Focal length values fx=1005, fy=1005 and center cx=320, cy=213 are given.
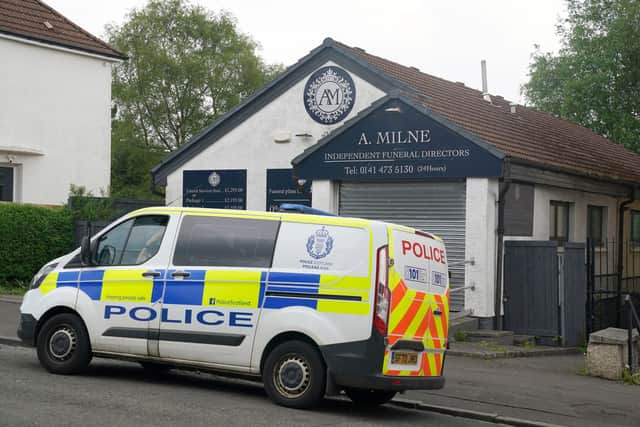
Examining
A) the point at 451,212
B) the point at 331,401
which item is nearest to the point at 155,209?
the point at 331,401

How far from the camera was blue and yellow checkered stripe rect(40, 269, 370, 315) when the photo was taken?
9719 mm

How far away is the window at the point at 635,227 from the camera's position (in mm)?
26344

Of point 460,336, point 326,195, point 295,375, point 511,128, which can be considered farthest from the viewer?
point 511,128

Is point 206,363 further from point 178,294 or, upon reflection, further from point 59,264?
point 59,264

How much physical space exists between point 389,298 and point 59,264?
3.98 metres

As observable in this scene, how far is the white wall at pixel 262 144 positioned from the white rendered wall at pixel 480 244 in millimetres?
4427

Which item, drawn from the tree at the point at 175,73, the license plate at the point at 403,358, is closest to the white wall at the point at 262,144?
the license plate at the point at 403,358

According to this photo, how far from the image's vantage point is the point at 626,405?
11961 millimetres

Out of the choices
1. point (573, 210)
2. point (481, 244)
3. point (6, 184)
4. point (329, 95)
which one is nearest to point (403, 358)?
point (481, 244)

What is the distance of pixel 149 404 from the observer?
939 cm

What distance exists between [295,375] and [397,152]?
9790 mm

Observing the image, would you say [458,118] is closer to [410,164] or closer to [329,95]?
Answer: [410,164]

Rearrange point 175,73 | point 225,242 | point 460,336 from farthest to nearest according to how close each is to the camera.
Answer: point 175,73
point 460,336
point 225,242

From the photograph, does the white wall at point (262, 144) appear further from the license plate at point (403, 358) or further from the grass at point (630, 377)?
the license plate at point (403, 358)
